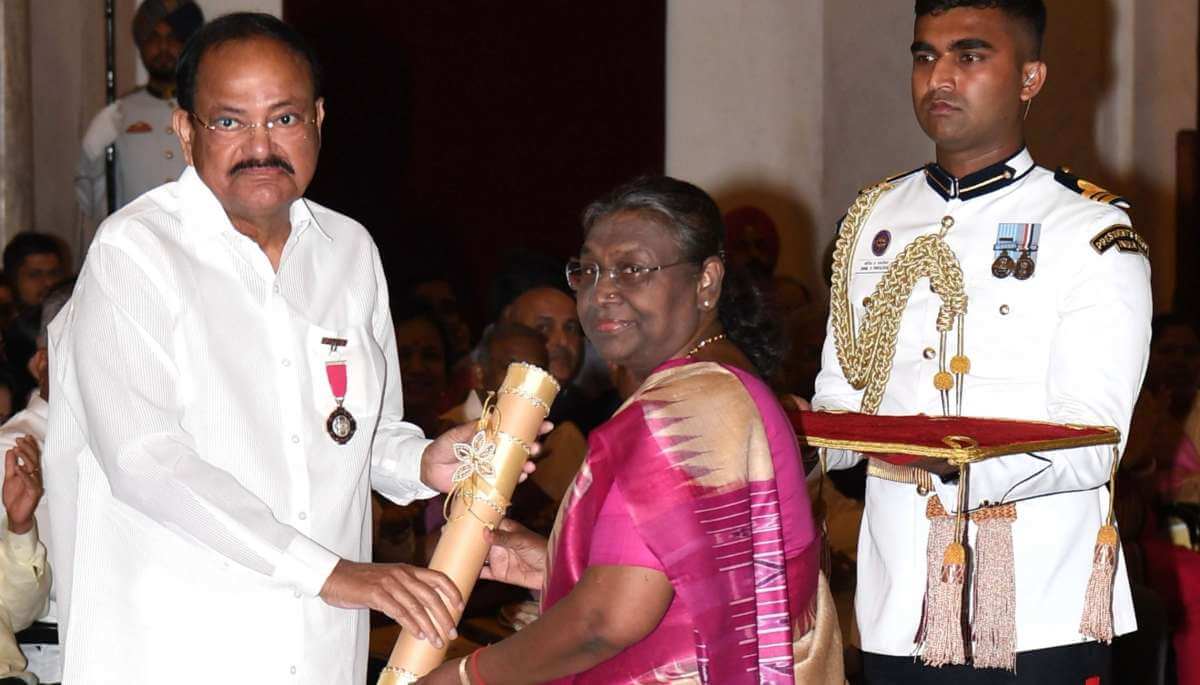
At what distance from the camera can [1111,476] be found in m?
2.97

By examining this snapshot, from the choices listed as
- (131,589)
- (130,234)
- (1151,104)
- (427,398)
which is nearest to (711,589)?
(131,589)

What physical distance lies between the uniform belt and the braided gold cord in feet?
0.44

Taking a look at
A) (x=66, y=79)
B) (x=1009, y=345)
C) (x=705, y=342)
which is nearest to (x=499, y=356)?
(x=1009, y=345)

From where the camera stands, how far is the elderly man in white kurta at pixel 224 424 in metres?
2.58

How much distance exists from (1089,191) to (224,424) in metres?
1.73

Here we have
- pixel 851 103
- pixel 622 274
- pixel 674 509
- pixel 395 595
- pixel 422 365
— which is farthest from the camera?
pixel 851 103

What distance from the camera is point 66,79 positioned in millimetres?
8656

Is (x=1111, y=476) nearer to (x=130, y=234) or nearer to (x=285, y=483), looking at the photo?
(x=285, y=483)

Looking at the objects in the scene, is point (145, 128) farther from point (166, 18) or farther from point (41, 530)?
point (41, 530)

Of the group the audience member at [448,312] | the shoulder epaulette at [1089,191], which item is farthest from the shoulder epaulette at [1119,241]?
the audience member at [448,312]

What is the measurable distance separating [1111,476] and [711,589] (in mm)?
899

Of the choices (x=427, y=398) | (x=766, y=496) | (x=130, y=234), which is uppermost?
(x=130, y=234)

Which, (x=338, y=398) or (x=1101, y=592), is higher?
(x=338, y=398)

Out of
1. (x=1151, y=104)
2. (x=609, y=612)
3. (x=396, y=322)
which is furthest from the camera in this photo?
(x=1151, y=104)
